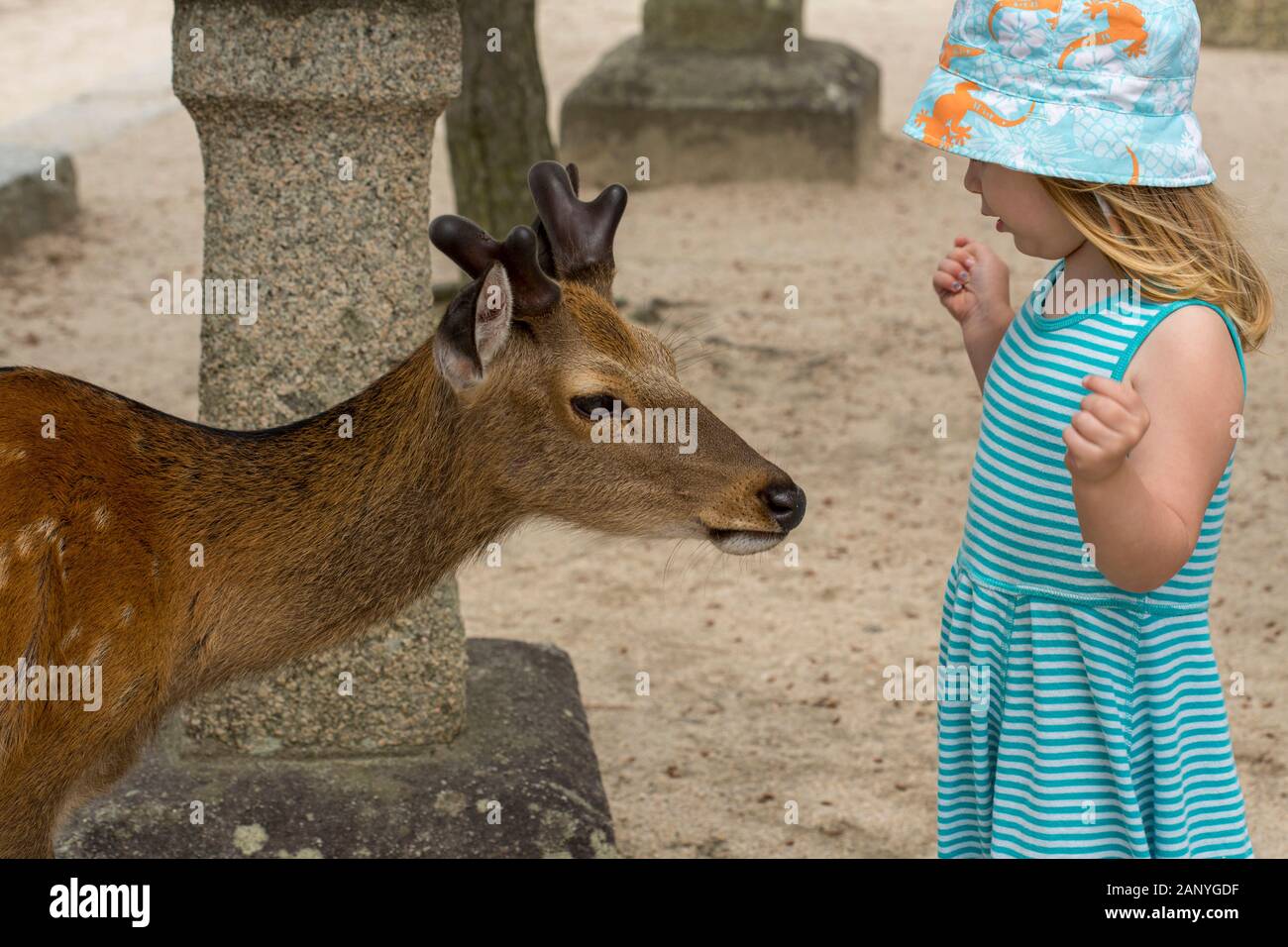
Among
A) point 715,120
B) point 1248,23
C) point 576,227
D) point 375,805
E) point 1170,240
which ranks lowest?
point 375,805

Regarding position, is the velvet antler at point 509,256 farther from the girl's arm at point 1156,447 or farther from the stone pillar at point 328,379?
the stone pillar at point 328,379

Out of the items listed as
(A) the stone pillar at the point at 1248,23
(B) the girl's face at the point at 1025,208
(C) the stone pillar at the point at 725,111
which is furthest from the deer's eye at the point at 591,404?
(A) the stone pillar at the point at 1248,23

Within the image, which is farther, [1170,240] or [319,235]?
[319,235]

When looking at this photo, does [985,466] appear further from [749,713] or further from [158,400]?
[158,400]

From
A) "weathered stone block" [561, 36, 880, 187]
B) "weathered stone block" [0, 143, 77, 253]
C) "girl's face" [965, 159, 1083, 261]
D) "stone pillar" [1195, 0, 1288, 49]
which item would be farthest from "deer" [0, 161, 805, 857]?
"stone pillar" [1195, 0, 1288, 49]

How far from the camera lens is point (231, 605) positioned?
3.49 m

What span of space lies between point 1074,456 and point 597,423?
109 centimetres

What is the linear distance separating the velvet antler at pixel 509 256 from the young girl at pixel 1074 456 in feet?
2.43

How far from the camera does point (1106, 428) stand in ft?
8.66

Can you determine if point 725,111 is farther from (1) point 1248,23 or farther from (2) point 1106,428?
(2) point 1106,428

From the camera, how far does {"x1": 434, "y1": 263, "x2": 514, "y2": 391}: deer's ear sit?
3.20m

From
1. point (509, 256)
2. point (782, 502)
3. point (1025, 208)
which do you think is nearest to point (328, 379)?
point (509, 256)

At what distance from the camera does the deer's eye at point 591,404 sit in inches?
135

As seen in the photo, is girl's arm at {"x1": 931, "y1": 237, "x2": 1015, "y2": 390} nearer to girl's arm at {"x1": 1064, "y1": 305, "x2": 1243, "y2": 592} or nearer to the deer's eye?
girl's arm at {"x1": 1064, "y1": 305, "x2": 1243, "y2": 592}
